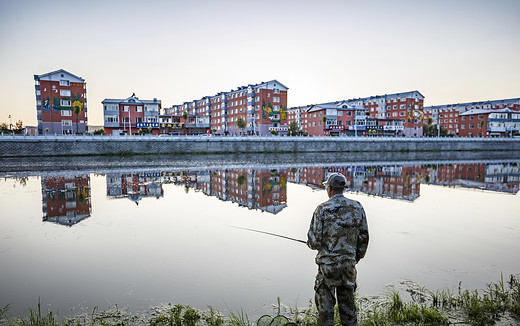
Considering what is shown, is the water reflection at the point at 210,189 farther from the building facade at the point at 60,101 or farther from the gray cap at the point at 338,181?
the building facade at the point at 60,101

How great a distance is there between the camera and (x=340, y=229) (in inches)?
131

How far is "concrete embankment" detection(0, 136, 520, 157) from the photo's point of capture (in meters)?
41.7

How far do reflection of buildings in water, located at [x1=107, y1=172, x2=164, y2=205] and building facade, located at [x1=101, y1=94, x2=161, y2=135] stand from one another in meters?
45.0

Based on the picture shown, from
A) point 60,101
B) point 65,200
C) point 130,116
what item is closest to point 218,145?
point 130,116

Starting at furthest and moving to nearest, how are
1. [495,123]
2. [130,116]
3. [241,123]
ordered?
[495,123]
[241,123]
[130,116]

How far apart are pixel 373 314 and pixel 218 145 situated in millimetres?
48036

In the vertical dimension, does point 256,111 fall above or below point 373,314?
above

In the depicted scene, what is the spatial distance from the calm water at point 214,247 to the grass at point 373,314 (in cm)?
30

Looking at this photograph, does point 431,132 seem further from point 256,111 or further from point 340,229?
point 340,229

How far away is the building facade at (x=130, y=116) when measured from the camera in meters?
64.9

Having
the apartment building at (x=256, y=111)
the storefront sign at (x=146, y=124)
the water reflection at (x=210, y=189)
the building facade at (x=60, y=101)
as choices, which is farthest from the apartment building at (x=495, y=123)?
the building facade at (x=60, y=101)

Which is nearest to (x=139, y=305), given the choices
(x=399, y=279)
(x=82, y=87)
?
(x=399, y=279)

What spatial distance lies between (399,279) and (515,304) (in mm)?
1839

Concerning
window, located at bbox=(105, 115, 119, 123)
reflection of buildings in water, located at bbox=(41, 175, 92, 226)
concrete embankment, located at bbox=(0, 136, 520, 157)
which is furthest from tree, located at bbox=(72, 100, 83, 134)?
reflection of buildings in water, located at bbox=(41, 175, 92, 226)
